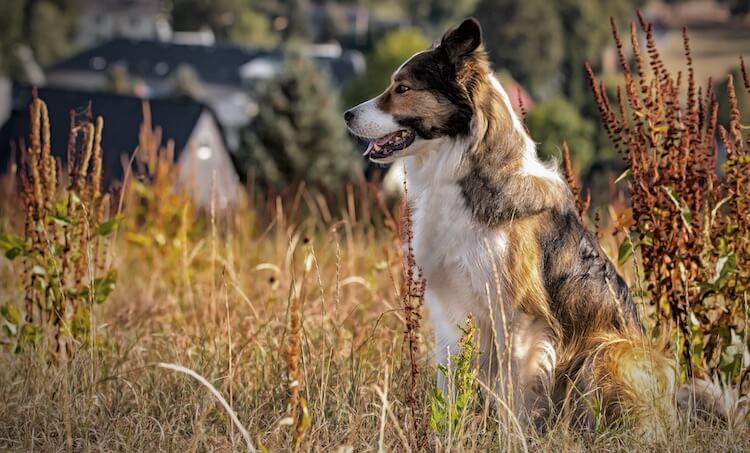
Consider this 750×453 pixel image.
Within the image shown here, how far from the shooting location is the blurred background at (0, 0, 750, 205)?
37000mm

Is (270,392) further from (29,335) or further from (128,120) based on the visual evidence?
(128,120)

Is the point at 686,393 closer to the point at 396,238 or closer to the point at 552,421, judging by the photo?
the point at 552,421

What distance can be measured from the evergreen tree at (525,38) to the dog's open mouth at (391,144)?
68859 millimetres

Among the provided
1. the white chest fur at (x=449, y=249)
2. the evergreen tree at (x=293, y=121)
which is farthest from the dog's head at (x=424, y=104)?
the evergreen tree at (x=293, y=121)

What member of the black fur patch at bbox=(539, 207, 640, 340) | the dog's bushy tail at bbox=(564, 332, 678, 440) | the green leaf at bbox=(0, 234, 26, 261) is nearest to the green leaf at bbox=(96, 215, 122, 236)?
the green leaf at bbox=(0, 234, 26, 261)

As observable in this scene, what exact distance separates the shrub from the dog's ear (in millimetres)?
571

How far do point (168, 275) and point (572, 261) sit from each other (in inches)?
147

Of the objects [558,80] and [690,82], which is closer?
[690,82]

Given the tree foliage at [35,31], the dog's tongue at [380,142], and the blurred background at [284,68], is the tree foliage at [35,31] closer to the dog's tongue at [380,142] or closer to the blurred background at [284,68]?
the blurred background at [284,68]

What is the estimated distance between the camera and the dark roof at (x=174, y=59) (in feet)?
294

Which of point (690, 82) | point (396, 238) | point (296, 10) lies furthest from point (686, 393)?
point (296, 10)

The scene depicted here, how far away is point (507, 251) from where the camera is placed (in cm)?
432

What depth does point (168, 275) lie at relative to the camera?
24.0 ft

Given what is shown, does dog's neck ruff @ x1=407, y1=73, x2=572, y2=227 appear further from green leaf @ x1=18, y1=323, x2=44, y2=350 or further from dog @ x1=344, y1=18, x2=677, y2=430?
green leaf @ x1=18, y1=323, x2=44, y2=350
